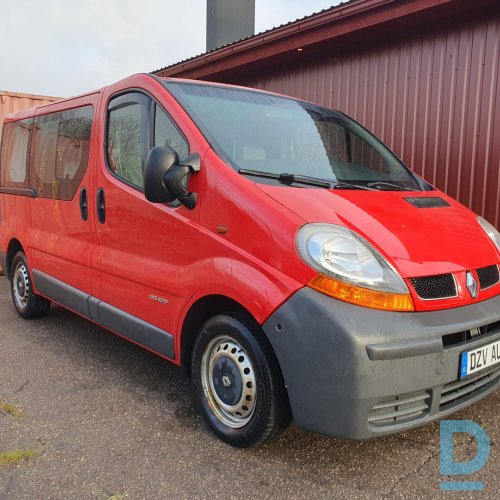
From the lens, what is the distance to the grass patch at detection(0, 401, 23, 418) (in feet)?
9.75

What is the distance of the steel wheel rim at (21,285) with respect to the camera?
4.95m

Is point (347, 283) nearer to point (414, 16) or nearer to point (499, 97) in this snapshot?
point (499, 97)

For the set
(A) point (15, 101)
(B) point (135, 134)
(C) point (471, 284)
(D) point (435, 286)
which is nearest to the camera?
(D) point (435, 286)

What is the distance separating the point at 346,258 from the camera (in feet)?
7.13

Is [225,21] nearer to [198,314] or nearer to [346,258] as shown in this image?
[198,314]

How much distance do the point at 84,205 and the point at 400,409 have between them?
264 centimetres

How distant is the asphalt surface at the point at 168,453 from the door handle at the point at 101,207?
1.13 metres

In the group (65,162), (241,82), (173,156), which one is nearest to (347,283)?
(173,156)

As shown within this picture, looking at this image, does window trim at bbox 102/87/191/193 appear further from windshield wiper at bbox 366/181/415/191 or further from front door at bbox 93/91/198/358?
windshield wiper at bbox 366/181/415/191

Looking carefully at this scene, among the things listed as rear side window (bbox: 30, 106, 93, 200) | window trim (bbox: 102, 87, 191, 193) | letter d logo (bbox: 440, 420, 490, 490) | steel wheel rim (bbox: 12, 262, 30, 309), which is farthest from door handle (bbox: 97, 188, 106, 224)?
letter d logo (bbox: 440, 420, 490, 490)

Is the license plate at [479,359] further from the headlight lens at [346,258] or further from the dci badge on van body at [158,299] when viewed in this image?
the dci badge on van body at [158,299]

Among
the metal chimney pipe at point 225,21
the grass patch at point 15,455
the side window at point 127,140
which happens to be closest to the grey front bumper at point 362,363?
the grass patch at point 15,455

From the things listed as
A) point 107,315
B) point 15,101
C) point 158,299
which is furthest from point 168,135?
point 15,101

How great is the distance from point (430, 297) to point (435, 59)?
12.5 ft
